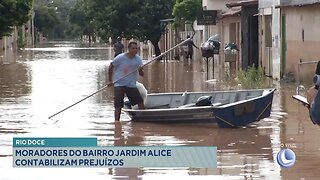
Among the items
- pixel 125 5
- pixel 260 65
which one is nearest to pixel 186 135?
pixel 260 65

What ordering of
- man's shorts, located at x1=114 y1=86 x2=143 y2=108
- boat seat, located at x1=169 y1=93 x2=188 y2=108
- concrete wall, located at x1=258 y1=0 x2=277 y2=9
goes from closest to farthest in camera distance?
man's shorts, located at x1=114 y1=86 x2=143 y2=108, boat seat, located at x1=169 y1=93 x2=188 y2=108, concrete wall, located at x1=258 y1=0 x2=277 y2=9

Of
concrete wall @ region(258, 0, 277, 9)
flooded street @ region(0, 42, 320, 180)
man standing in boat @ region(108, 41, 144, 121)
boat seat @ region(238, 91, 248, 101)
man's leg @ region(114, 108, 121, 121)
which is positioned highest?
concrete wall @ region(258, 0, 277, 9)

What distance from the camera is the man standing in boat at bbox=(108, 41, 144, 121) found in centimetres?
1666

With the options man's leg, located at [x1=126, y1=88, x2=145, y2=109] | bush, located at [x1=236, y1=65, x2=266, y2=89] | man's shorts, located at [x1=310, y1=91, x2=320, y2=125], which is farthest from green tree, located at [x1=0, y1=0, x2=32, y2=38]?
man's shorts, located at [x1=310, y1=91, x2=320, y2=125]

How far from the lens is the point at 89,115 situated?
18.2 m

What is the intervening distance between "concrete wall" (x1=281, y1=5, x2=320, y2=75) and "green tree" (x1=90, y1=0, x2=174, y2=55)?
29540mm

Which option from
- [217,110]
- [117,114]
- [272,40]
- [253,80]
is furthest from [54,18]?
[217,110]

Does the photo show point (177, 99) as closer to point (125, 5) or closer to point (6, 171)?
point (6, 171)

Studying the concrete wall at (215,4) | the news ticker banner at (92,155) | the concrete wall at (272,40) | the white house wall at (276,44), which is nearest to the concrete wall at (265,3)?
the concrete wall at (272,40)

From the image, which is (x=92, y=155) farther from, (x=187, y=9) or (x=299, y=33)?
(x=187, y=9)

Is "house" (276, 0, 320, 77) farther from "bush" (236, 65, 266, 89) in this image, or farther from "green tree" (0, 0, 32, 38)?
"green tree" (0, 0, 32, 38)

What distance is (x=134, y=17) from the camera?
55969mm

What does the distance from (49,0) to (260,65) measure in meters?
166

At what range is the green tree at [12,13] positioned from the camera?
132 ft
